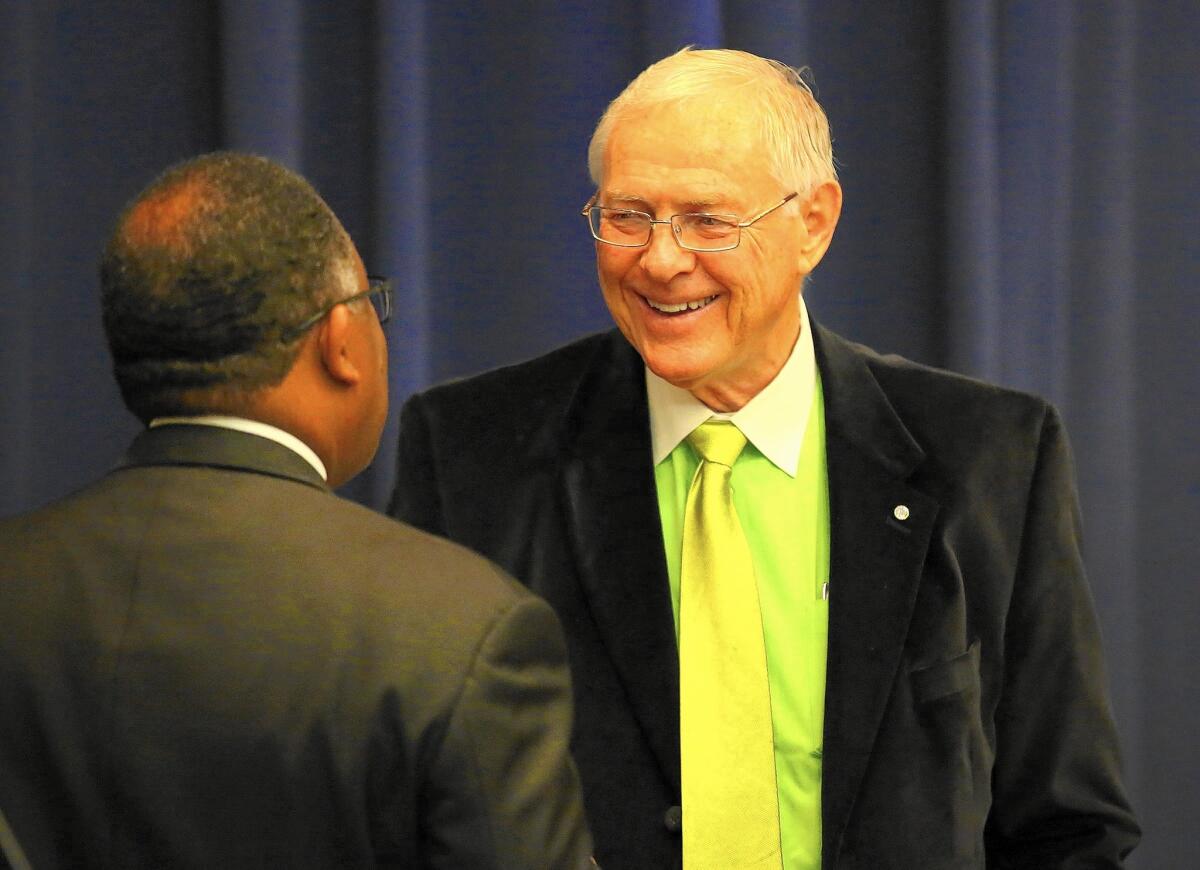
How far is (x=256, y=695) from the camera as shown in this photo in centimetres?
100

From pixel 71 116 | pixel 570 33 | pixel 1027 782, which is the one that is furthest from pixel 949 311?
pixel 71 116

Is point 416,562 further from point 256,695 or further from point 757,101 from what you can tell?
point 757,101

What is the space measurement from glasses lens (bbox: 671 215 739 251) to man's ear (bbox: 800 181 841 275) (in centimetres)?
11

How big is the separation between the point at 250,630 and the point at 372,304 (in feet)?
1.01

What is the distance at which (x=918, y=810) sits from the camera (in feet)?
5.08

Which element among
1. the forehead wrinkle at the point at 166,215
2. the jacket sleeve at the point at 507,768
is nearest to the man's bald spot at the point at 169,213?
the forehead wrinkle at the point at 166,215

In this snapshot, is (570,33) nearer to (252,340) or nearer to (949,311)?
(949,311)

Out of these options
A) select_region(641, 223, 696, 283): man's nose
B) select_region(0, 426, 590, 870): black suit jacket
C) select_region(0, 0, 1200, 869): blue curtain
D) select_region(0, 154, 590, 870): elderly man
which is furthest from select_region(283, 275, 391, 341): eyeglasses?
select_region(0, 0, 1200, 869): blue curtain

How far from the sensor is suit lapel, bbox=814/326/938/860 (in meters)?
1.53

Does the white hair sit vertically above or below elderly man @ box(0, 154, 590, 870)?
above

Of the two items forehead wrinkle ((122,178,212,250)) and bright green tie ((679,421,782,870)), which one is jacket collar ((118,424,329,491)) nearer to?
forehead wrinkle ((122,178,212,250))

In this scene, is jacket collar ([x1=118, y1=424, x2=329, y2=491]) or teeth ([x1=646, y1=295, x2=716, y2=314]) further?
teeth ([x1=646, y1=295, x2=716, y2=314])

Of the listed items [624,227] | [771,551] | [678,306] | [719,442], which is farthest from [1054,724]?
[624,227]

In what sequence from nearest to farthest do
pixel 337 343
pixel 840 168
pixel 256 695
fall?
pixel 256 695 → pixel 337 343 → pixel 840 168
